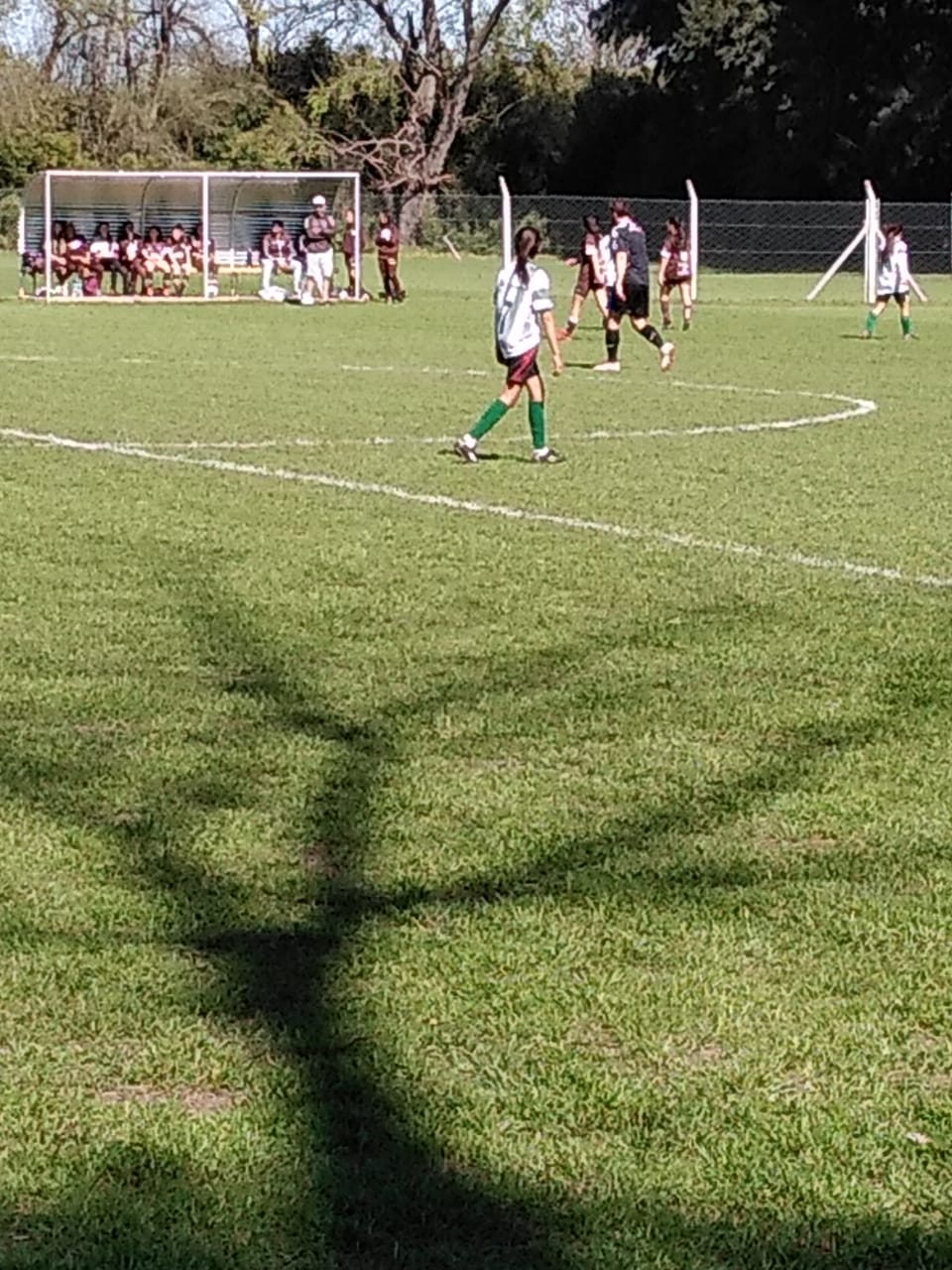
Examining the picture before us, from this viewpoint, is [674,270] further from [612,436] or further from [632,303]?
[612,436]

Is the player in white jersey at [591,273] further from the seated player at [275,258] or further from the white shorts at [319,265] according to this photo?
the seated player at [275,258]

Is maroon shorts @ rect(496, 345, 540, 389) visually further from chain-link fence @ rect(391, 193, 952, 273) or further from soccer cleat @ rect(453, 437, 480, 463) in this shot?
chain-link fence @ rect(391, 193, 952, 273)

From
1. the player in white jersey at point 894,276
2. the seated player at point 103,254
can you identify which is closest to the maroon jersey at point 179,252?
the seated player at point 103,254

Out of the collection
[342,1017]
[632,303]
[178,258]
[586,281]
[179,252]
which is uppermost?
[179,252]

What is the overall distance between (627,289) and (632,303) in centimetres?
17

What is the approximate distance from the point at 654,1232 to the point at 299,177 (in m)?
43.1

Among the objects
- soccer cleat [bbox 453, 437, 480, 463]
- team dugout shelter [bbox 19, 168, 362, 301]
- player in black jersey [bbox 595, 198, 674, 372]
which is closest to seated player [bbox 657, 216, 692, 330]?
player in black jersey [bbox 595, 198, 674, 372]

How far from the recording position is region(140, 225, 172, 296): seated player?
1756 inches

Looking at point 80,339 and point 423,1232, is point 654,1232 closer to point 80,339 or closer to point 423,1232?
point 423,1232

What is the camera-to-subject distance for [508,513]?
13.0m

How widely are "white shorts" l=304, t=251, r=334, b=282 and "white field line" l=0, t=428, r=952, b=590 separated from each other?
25481 mm

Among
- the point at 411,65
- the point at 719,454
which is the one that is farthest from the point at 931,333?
the point at 411,65

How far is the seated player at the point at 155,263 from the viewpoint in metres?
44.6

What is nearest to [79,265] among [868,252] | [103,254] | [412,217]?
[103,254]
